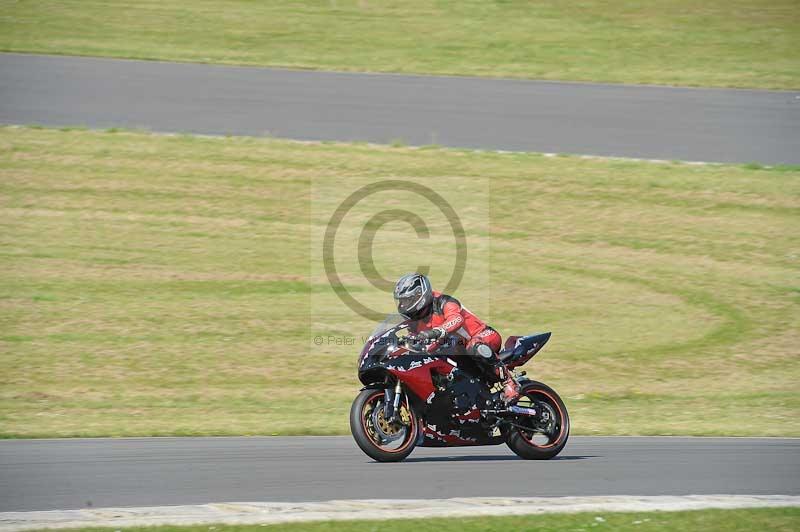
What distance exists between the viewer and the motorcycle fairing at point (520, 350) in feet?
38.3

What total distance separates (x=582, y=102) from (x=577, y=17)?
26.7ft

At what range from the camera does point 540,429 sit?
463 inches

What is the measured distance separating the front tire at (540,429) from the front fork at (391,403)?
1.49 meters

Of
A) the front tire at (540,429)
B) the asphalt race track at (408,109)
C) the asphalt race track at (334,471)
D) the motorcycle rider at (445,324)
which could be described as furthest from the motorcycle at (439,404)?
the asphalt race track at (408,109)

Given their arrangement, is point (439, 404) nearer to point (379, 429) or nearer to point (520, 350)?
point (379, 429)

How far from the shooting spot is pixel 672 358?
1781 centimetres

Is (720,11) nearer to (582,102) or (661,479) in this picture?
(582,102)

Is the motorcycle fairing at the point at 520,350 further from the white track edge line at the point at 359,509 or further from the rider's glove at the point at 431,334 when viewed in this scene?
the white track edge line at the point at 359,509

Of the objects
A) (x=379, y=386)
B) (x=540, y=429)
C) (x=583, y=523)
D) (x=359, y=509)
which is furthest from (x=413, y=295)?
(x=583, y=523)

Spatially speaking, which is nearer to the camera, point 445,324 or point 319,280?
point 445,324

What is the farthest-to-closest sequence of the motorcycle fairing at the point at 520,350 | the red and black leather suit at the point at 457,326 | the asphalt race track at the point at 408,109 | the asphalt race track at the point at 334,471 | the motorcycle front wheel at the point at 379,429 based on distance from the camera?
the asphalt race track at the point at 408,109 → the motorcycle fairing at the point at 520,350 → the red and black leather suit at the point at 457,326 → the motorcycle front wheel at the point at 379,429 → the asphalt race track at the point at 334,471

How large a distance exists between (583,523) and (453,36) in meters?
25.5

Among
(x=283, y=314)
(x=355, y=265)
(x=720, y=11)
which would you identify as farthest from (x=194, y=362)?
(x=720, y=11)

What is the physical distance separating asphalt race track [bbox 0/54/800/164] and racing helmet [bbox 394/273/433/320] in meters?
14.4
